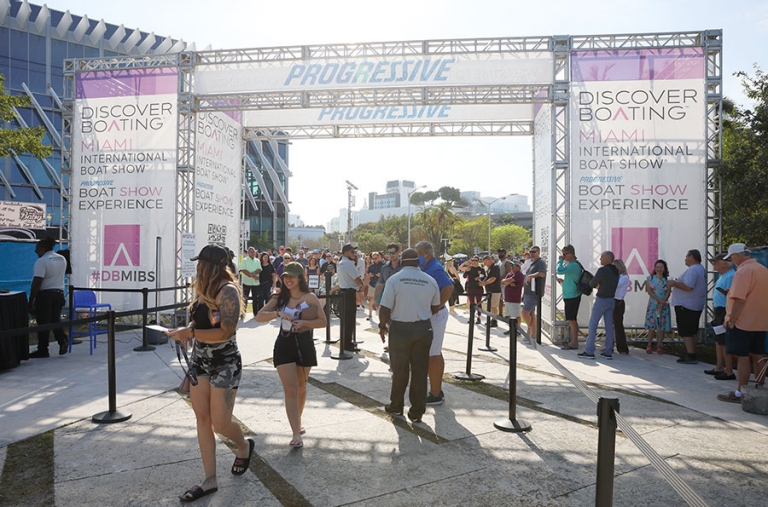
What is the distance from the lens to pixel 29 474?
4109 millimetres

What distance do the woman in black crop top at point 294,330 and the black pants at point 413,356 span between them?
1.08m

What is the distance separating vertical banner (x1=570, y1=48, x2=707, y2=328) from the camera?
10688mm

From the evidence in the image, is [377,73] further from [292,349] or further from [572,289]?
[292,349]

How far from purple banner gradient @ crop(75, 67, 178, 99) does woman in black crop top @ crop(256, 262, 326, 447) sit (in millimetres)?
9940

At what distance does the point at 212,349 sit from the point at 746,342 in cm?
611

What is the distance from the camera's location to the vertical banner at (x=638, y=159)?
35.1 feet

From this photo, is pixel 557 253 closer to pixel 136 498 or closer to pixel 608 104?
pixel 608 104

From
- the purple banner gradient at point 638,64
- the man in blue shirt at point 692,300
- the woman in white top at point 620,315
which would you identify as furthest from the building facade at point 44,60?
the man in blue shirt at point 692,300

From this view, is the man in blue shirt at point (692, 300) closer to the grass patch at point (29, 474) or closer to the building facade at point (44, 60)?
the grass patch at point (29, 474)

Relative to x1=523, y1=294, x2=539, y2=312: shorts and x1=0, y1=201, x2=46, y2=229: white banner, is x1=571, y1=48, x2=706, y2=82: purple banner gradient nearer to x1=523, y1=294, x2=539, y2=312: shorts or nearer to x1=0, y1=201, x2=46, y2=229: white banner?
x1=523, y1=294, x2=539, y2=312: shorts

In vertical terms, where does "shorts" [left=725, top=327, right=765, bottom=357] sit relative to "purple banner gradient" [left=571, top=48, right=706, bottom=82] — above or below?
below

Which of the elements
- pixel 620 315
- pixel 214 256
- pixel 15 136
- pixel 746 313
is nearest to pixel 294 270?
pixel 214 256

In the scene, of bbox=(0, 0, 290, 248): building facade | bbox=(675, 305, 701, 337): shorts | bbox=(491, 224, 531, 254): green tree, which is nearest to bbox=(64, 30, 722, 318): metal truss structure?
bbox=(675, 305, 701, 337): shorts

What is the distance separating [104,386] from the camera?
6777 mm
